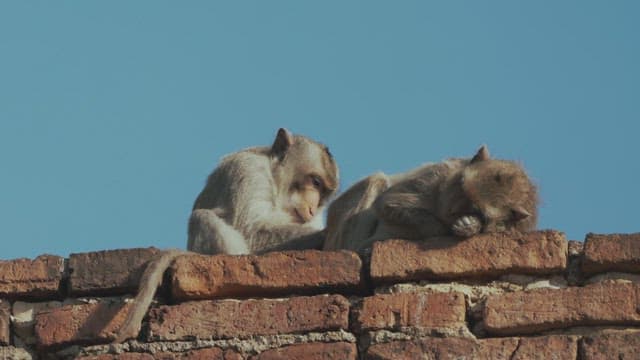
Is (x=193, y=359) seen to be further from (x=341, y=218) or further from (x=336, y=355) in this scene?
(x=341, y=218)

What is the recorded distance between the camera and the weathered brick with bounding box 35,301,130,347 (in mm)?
6125

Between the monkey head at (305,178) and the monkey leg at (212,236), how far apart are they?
1.96 ft

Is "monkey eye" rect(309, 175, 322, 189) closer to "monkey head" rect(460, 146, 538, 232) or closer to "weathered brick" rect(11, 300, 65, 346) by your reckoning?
"monkey head" rect(460, 146, 538, 232)

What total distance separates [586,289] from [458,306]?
17.7 inches

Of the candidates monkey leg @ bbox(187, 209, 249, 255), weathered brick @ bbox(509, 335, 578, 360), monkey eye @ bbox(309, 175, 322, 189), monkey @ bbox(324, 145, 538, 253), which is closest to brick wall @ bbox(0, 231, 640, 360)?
weathered brick @ bbox(509, 335, 578, 360)

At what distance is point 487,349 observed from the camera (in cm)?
566

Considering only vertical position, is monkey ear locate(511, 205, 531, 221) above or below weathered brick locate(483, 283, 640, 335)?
above

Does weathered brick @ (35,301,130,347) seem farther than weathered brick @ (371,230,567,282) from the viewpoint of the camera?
Yes

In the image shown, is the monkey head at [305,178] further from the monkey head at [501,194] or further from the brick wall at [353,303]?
the brick wall at [353,303]

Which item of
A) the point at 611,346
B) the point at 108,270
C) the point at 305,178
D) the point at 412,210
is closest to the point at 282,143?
the point at 305,178

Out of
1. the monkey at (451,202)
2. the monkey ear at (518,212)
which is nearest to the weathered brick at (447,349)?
the monkey at (451,202)

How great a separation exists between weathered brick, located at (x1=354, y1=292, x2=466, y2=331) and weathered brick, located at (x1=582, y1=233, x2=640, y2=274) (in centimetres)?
50

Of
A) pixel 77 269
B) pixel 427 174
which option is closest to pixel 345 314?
pixel 77 269

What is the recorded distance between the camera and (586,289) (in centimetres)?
580
